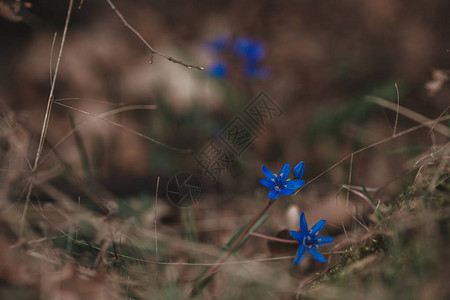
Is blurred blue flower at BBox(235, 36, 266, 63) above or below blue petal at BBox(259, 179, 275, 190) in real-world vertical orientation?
above

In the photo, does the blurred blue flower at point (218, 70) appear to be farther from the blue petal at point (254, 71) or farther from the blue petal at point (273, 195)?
the blue petal at point (273, 195)

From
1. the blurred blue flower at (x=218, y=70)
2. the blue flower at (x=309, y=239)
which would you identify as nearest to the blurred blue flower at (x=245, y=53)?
the blurred blue flower at (x=218, y=70)

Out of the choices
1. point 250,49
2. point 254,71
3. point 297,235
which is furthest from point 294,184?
point 250,49

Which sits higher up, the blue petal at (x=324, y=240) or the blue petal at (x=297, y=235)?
the blue petal at (x=324, y=240)

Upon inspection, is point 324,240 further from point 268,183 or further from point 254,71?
point 254,71

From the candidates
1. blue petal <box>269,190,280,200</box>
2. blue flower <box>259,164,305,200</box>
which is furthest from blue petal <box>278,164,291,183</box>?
blue petal <box>269,190,280,200</box>

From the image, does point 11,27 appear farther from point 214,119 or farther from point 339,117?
point 339,117

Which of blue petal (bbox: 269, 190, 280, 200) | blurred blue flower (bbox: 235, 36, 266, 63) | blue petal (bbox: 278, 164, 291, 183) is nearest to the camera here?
blue petal (bbox: 269, 190, 280, 200)

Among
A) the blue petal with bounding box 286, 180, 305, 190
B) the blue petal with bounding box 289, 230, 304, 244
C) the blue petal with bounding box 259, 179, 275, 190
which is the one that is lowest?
the blue petal with bounding box 289, 230, 304, 244

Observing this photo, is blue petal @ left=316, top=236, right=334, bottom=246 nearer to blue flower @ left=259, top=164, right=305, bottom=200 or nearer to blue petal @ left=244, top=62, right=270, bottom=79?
blue flower @ left=259, top=164, right=305, bottom=200
